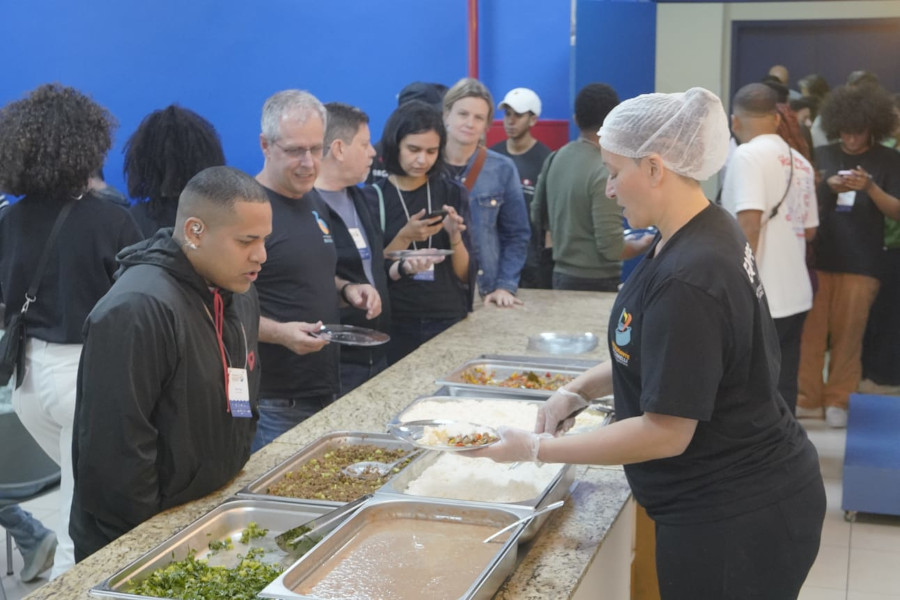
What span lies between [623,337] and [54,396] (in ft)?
5.11

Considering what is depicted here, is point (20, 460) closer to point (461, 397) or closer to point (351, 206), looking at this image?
point (351, 206)

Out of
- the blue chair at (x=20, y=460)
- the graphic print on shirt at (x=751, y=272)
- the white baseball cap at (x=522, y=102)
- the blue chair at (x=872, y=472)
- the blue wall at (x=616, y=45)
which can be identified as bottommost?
the blue chair at (x=872, y=472)

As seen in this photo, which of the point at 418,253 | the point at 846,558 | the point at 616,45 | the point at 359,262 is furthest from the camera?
the point at 616,45

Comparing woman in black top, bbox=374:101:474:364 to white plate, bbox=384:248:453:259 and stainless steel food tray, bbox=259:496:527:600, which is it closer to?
white plate, bbox=384:248:453:259

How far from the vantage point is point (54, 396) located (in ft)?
8.05

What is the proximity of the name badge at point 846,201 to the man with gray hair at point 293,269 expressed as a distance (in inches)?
110

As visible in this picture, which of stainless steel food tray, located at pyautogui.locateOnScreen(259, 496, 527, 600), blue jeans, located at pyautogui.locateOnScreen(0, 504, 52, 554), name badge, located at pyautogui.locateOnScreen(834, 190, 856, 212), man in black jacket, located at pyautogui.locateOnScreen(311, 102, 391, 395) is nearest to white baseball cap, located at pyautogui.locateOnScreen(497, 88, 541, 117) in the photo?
name badge, located at pyautogui.locateOnScreen(834, 190, 856, 212)

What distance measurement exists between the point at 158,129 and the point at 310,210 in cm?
50

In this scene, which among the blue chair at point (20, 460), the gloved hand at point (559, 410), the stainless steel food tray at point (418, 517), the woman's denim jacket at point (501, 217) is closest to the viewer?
the stainless steel food tray at point (418, 517)

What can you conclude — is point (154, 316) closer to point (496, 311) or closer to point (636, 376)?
point (636, 376)

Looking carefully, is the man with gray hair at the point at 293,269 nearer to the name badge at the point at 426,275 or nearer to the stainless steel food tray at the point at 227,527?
the name badge at the point at 426,275

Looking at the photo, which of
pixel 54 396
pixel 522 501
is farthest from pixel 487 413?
pixel 54 396

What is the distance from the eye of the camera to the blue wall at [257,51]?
5340 mm

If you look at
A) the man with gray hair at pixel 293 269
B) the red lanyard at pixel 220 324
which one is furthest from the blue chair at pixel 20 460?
the red lanyard at pixel 220 324
